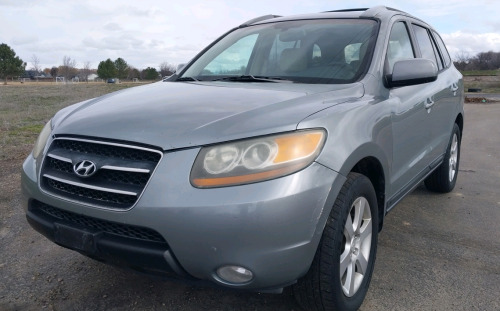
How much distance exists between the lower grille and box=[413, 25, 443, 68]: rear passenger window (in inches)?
119

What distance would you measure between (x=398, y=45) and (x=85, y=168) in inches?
97.5

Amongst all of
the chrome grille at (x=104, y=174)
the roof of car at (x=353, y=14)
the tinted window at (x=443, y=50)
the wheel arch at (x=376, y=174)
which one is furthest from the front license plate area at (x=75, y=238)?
the tinted window at (x=443, y=50)

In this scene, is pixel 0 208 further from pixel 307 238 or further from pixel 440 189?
pixel 440 189

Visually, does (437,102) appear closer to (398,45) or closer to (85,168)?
(398,45)

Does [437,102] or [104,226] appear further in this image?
[437,102]

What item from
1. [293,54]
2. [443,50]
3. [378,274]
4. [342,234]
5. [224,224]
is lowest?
[378,274]

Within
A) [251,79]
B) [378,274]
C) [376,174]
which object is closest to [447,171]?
[378,274]

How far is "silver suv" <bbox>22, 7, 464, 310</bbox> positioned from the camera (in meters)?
1.93

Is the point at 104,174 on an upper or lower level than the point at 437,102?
lower

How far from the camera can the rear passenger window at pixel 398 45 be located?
327 cm

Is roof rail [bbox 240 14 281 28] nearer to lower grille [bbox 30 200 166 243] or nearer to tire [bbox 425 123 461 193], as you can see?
tire [bbox 425 123 461 193]

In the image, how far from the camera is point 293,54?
333cm

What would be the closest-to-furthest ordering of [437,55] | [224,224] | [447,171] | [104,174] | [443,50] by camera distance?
[224,224] → [104,174] → [437,55] → [447,171] → [443,50]

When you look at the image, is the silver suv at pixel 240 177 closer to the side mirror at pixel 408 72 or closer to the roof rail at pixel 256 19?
the side mirror at pixel 408 72
